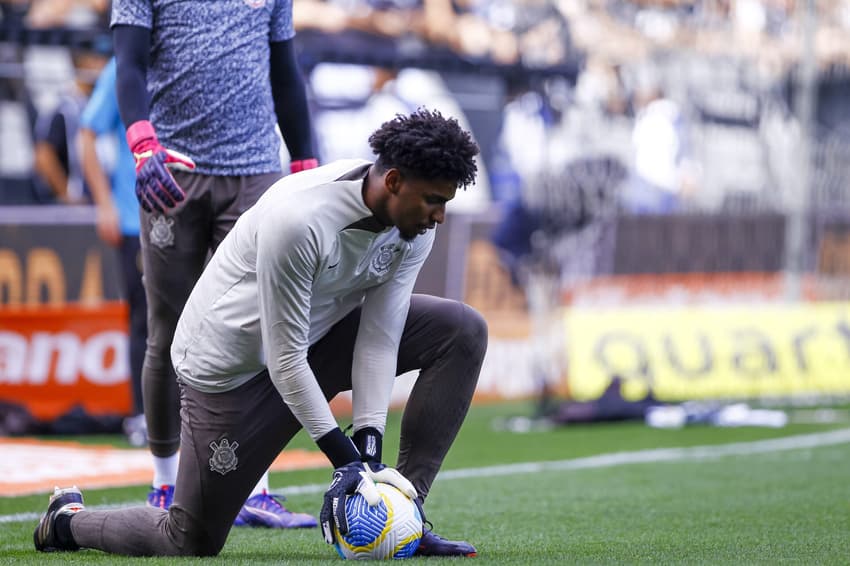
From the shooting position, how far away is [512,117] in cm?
1295

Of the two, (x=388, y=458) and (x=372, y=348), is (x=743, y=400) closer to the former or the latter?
(x=388, y=458)

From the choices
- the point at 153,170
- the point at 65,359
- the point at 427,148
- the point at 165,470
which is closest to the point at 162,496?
the point at 165,470

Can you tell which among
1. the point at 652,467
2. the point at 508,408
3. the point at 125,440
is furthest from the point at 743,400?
the point at 125,440

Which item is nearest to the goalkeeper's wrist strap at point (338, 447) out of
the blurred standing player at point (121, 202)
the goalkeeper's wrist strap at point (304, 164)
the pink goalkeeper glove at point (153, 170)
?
the pink goalkeeper glove at point (153, 170)

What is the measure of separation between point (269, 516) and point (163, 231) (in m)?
1.06

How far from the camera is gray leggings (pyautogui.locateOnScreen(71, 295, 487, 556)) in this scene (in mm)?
4039

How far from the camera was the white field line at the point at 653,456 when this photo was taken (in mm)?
6934

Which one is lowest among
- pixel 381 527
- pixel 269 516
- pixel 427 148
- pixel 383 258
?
pixel 269 516

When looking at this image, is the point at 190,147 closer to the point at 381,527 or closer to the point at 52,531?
the point at 52,531

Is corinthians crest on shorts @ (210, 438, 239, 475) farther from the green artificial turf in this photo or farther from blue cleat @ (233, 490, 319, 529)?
blue cleat @ (233, 490, 319, 529)

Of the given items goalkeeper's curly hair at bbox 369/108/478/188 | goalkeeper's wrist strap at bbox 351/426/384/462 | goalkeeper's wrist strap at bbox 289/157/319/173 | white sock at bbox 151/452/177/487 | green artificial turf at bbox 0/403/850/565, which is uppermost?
goalkeeper's curly hair at bbox 369/108/478/188

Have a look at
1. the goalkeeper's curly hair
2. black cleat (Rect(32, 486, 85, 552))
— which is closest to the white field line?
black cleat (Rect(32, 486, 85, 552))

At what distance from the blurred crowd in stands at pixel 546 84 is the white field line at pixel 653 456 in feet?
13.2

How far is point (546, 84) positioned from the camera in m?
12.7
